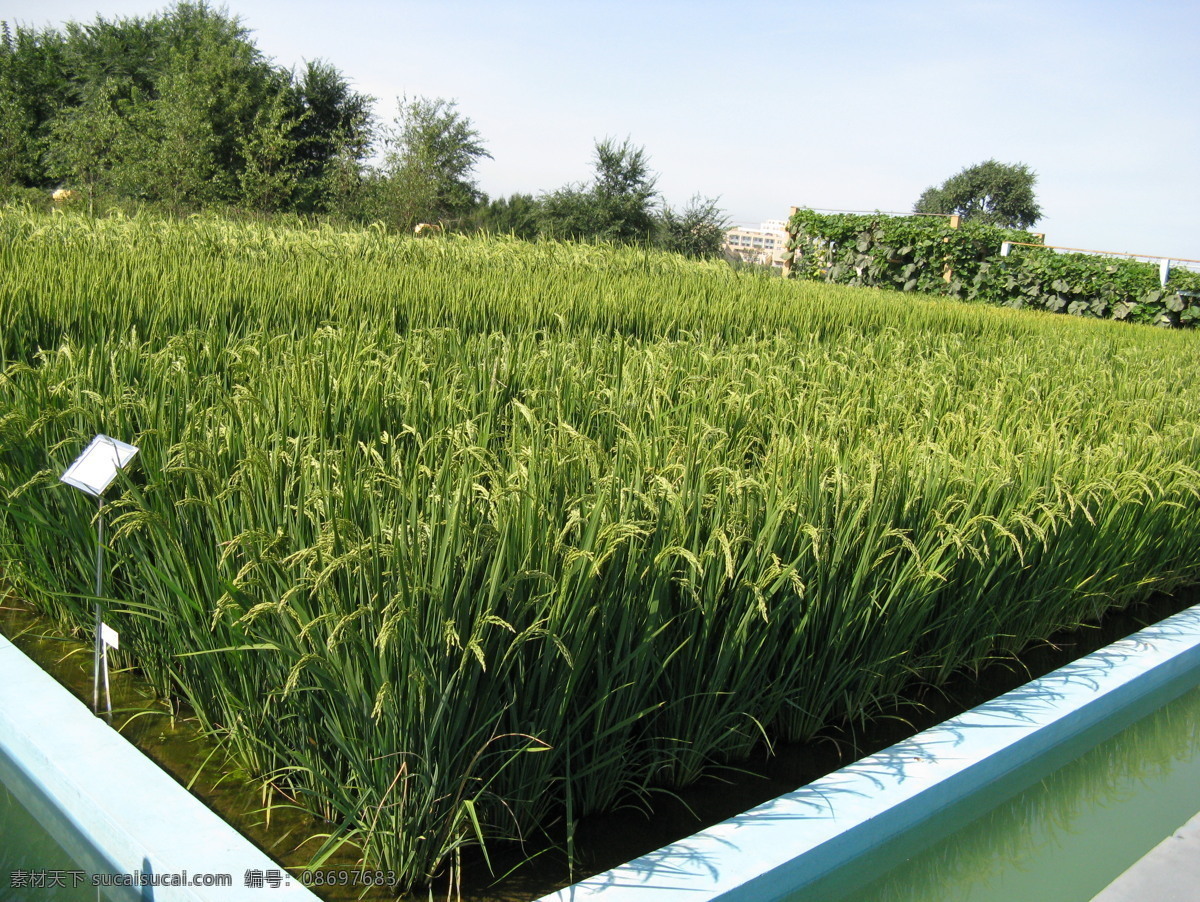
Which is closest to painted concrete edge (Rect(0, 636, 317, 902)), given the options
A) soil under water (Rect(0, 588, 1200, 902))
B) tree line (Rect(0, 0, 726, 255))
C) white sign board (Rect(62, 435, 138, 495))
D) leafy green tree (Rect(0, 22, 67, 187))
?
soil under water (Rect(0, 588, 1200, 902))

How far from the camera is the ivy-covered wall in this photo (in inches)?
595

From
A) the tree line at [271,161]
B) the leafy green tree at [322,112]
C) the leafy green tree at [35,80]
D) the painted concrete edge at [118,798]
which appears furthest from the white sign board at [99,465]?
the leafy green tree at [35,80]

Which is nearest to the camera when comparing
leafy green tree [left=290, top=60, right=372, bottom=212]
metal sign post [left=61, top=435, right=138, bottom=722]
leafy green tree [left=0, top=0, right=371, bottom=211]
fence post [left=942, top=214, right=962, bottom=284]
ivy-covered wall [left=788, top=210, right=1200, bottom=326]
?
metal sign post [left=61, top=435, right=138, bottom=722]

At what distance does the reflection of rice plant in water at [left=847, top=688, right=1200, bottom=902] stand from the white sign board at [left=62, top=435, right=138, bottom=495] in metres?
2.04

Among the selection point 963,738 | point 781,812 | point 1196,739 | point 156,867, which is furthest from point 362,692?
point 1196,739

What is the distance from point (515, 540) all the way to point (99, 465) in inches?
42.7

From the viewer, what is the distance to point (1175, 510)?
3.64 meters

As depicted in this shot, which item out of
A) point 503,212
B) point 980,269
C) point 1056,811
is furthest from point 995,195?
point 1056,811

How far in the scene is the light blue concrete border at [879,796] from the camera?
1728mm

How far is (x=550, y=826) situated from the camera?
6.66 ft

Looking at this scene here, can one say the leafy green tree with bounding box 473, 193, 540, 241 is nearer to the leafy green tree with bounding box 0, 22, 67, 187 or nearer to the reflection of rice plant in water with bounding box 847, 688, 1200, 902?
the leafy green tree with bounding box 0, 22, 67, 187

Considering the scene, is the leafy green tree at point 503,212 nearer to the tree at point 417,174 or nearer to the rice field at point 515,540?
the tree at point 417,174

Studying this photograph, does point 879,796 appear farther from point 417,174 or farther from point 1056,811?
point 417,174

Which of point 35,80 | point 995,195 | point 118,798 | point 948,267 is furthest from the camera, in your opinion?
point 995,195
